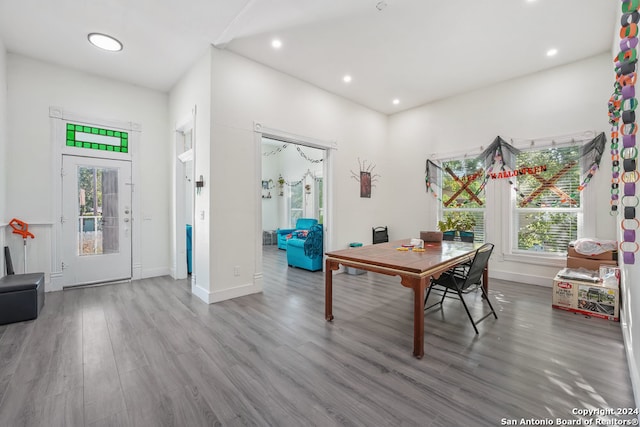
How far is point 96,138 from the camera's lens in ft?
14.1

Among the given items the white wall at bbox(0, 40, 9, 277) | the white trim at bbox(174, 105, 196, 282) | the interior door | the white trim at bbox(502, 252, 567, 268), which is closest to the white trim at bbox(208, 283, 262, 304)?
the white trim at bbox(174, 105, 196, 282)

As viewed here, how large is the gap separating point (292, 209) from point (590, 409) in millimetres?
7980

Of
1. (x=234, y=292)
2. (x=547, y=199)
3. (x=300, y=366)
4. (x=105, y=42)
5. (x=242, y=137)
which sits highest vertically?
(x=105, y=42)

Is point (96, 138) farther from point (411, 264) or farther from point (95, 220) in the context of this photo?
point (411, 264)

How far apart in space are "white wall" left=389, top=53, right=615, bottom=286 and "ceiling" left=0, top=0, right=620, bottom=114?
27 cm

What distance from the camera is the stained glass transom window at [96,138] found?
13.5ft

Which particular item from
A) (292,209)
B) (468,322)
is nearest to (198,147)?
(468,322)

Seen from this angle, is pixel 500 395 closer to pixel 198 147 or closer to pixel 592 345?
pixel 592 345

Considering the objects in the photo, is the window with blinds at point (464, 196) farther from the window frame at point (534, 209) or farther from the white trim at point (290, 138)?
the white trim at point (290, 138)

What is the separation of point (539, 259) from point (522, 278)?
378 millimetres

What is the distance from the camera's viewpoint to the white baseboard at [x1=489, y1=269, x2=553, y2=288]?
4.20 m

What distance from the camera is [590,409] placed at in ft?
5.51

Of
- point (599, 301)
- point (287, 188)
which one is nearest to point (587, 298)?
point (599, 301)

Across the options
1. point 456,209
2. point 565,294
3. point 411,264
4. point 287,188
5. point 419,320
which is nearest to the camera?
point 419,320
